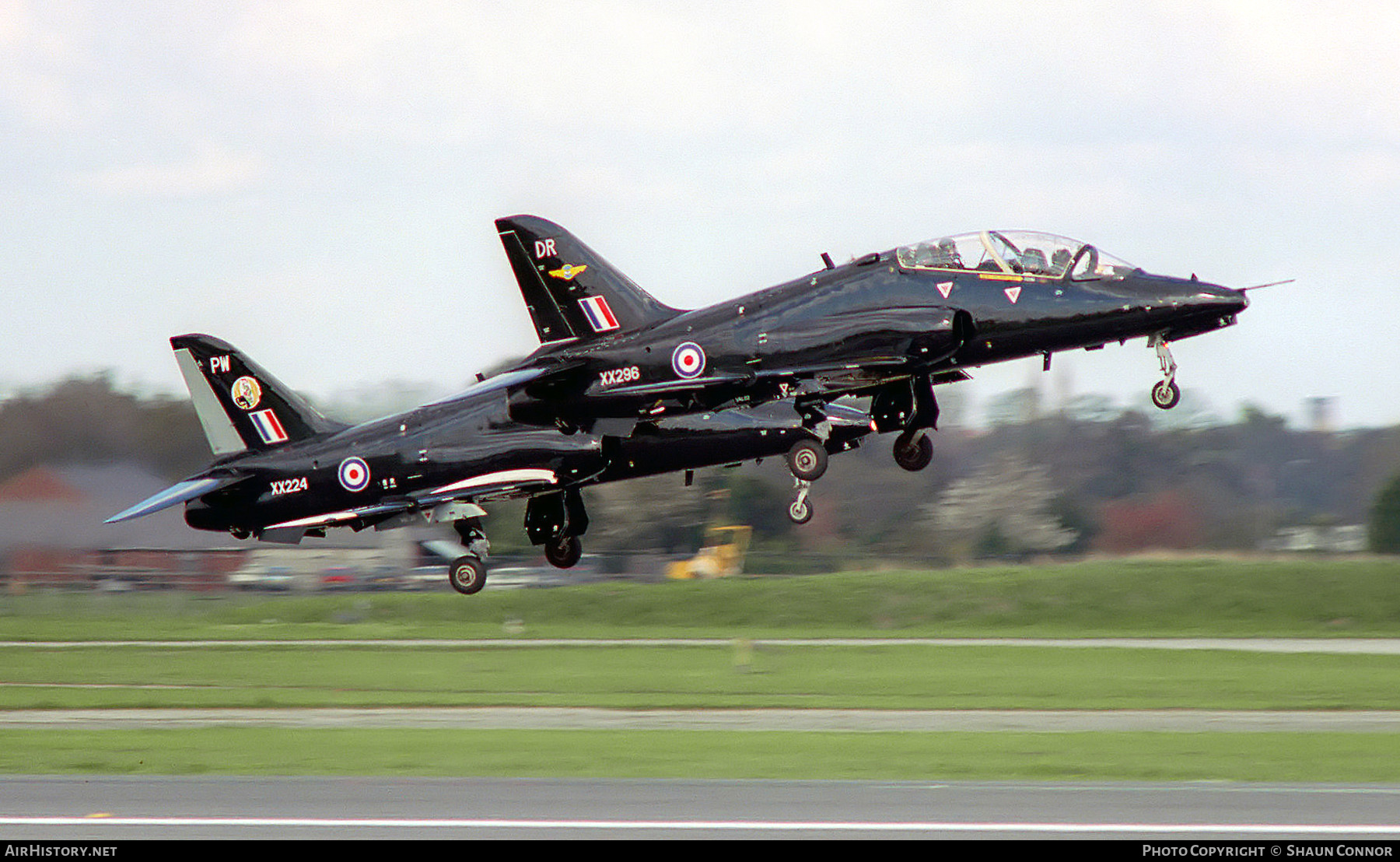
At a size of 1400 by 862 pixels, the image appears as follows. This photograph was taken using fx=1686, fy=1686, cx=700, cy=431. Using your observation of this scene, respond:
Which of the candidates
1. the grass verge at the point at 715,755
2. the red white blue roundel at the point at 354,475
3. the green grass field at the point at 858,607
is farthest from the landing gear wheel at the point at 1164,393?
the green grass field at the point at 858,607

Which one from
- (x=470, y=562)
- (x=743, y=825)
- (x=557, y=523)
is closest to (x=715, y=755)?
(x=743, y=825)

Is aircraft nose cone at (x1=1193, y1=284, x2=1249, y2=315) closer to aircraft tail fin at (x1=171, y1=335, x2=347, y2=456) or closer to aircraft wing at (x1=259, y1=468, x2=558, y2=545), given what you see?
aircraft wing at (x1=259, y1=468, x2=558, y2=545)

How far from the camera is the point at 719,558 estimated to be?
233ft

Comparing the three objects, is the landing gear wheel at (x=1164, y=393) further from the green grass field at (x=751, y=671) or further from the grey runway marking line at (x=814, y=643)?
the grey runway marking line at (x=814, y=643)

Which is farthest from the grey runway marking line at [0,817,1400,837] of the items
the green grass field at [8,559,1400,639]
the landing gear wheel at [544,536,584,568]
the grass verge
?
the green grass field at [8,559,1400,639]

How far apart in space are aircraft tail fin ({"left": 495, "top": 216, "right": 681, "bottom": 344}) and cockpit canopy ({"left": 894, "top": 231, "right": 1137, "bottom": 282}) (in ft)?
24.6

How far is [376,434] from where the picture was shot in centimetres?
3803

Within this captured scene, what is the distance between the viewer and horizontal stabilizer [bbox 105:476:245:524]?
36.8 m

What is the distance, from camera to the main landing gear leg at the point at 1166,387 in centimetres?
2719

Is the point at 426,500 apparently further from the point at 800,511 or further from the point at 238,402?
the point at 800,511

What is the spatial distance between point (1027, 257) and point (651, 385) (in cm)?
708

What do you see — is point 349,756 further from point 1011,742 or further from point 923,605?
point 923,605
